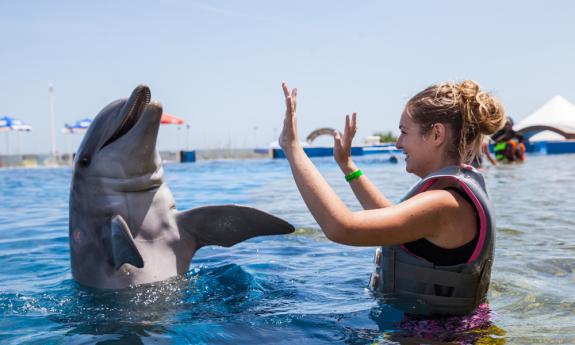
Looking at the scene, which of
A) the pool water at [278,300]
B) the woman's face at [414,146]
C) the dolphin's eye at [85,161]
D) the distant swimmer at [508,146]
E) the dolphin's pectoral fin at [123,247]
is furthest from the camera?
the distant swimmer at [508,146]

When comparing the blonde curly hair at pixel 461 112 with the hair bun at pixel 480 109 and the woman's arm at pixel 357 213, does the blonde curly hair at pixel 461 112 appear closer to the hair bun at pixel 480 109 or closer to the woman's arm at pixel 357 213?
the hair bun at pixel 480 109

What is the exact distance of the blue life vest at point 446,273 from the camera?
8.30 ft

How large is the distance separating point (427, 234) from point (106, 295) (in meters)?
2.21

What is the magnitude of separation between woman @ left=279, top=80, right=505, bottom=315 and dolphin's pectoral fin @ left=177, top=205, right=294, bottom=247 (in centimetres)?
92

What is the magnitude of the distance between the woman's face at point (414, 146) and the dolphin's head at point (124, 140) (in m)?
1.63

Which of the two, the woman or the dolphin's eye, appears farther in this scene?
the dolphin's eye

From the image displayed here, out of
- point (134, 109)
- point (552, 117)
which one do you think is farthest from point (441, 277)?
point (552, 117)

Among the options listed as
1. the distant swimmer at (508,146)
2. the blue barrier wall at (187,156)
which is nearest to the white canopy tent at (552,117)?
the distant swimmer at (508,146)

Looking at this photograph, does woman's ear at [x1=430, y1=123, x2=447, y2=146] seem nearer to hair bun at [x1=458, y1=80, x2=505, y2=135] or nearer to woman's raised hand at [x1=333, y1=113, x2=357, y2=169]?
hair bun at [x1=458, y1=80, x2=505, y2=135]

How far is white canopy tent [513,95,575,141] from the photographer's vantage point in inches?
1411

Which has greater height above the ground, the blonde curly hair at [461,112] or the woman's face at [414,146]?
the blonde curly hair at [461,112]

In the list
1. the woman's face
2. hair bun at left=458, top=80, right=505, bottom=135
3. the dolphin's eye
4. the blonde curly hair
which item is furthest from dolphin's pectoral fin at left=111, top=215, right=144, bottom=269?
hair bun at left=458, top=80, right=505, bottom=135

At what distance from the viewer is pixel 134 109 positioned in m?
3.77

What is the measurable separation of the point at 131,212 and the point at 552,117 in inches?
1475
